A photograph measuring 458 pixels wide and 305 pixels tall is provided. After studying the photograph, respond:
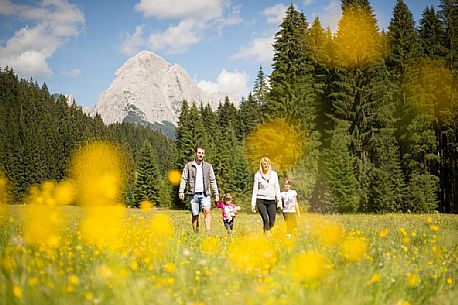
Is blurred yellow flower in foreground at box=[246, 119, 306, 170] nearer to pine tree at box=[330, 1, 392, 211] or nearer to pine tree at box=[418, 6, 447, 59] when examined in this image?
pine tree at box=[330, 1, 392, 211]

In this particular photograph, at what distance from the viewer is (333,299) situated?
12.3 feet

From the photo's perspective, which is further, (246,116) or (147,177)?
(246,116)

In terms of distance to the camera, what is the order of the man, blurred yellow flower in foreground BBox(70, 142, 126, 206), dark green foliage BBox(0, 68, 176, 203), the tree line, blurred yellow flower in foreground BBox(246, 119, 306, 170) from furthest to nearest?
dark green foliage BBox(0, 68, 176, 203), blurred yellow flower in foreground BBox(246, 119, 306, 170), the tree line, the man, blurred yellow flower in foreground BBox(70, 142, 126, 206)

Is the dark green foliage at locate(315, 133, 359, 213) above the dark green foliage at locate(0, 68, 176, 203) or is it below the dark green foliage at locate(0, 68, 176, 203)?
below

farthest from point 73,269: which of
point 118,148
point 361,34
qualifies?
point 118,148

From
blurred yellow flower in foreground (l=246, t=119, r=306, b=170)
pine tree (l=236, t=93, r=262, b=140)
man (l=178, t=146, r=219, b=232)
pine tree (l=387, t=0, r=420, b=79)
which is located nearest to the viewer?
man (l=178, t=146, r=219, b=232)

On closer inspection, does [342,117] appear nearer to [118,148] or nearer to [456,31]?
[456,31]

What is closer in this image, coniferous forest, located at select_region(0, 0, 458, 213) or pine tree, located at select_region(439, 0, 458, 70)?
coniferous forest, located at select_region(0, 0, 458, 213)

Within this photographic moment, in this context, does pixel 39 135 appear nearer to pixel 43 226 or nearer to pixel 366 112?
pixel 366 112

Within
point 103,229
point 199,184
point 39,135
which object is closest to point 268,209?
point 199,184

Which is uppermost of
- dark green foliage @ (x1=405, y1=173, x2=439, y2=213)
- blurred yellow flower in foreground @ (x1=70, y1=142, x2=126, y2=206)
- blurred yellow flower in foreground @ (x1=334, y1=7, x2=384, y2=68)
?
blurred yellow flower in foreground @ (x1=334, y1=7, x2=384, y2=68)

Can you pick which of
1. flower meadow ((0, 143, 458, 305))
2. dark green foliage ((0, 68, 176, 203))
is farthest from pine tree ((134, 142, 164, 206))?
flower meadow ((0, 143, 458, 305))

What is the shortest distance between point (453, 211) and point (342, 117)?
1148 cm

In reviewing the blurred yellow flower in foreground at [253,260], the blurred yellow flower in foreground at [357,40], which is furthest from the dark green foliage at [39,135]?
the blurred yellow flower in foreground at [253,260]
